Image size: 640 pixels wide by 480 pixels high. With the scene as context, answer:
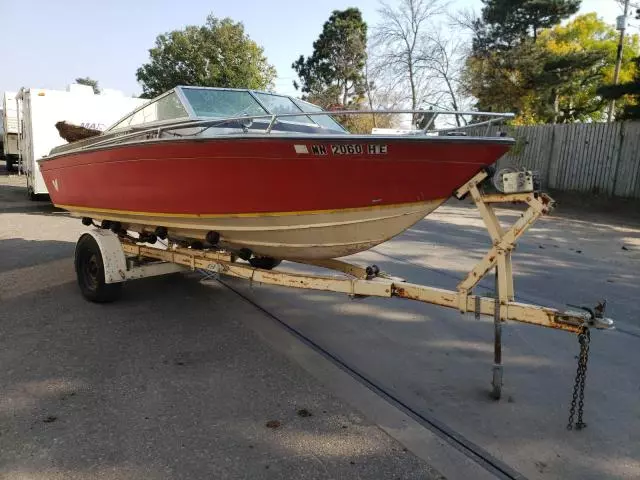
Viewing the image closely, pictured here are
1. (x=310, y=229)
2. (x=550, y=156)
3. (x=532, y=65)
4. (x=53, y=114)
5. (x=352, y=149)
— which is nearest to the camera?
(x=352, y=149)

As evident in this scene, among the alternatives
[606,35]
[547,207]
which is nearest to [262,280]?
[547,207]

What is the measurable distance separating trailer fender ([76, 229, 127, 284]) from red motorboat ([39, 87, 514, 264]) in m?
0.34

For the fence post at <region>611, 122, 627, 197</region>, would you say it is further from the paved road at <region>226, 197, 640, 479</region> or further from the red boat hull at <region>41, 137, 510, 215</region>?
the red boat hull at <region>41, 137, 510, 215</region>

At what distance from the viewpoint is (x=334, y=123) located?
528 cm

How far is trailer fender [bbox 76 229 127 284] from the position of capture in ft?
15.9

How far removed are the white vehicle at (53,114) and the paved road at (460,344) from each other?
17.0 ft

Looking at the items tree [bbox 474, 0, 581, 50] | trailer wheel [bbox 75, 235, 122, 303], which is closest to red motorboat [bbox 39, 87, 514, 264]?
trailer wheel [bbox 75, 235, 122, 303]

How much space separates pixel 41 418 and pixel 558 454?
9.65ft

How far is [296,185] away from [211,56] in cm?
2589

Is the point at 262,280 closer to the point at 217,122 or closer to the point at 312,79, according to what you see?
the point at 217,122

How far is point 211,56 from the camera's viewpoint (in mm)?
27078

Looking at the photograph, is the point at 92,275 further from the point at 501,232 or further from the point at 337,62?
the point at 337,62

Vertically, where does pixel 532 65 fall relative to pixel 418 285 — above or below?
above

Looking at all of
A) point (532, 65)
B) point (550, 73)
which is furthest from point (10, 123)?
point (550, 73)
